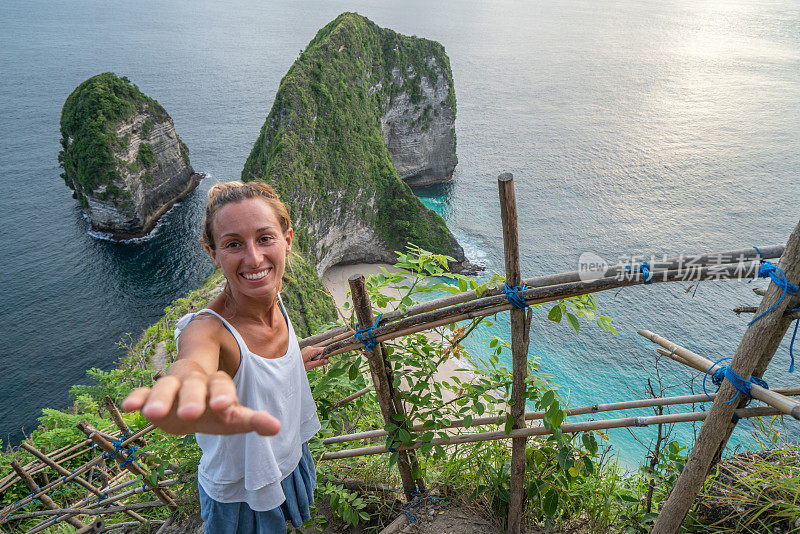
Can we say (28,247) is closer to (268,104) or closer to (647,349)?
(268,104)

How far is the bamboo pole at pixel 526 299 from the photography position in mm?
2188

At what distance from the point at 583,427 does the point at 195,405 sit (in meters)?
2.41

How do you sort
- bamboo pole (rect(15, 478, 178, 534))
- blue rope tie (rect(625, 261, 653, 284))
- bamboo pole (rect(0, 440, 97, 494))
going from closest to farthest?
blue rope tie (rect(625, 261, 653, 284)), bamboo pole (rect(15, 478, 178, 534)), bamboo pole (rect(0, 440, 97, 494))

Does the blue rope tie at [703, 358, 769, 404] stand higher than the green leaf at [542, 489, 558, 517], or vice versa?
the blue rope tie at [703, 358, 769, 404]

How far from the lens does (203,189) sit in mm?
37125

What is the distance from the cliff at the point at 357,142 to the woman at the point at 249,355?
20305 millimetres

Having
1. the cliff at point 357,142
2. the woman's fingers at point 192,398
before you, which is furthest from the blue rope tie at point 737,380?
the cliff at point 357,142

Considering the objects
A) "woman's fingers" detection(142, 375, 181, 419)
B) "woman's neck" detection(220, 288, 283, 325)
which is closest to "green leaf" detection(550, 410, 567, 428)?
"woman's neck" detection(220, 288, 283, 325)

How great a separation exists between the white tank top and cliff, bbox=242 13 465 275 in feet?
67.0

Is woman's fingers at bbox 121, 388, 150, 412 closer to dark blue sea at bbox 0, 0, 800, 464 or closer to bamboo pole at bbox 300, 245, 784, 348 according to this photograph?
bamboo pole at bbox 300, 245, 784, 348

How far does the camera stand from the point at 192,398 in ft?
3.81

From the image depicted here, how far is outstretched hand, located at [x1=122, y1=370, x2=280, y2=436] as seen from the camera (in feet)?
3.64

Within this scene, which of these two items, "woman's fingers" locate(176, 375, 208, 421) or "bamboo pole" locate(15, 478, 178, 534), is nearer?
"woman's fingers" locate(176, 375, 208, 421)

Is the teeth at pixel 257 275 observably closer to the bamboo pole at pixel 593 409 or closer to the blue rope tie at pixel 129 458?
the bamboo pole at pixel 593 409
